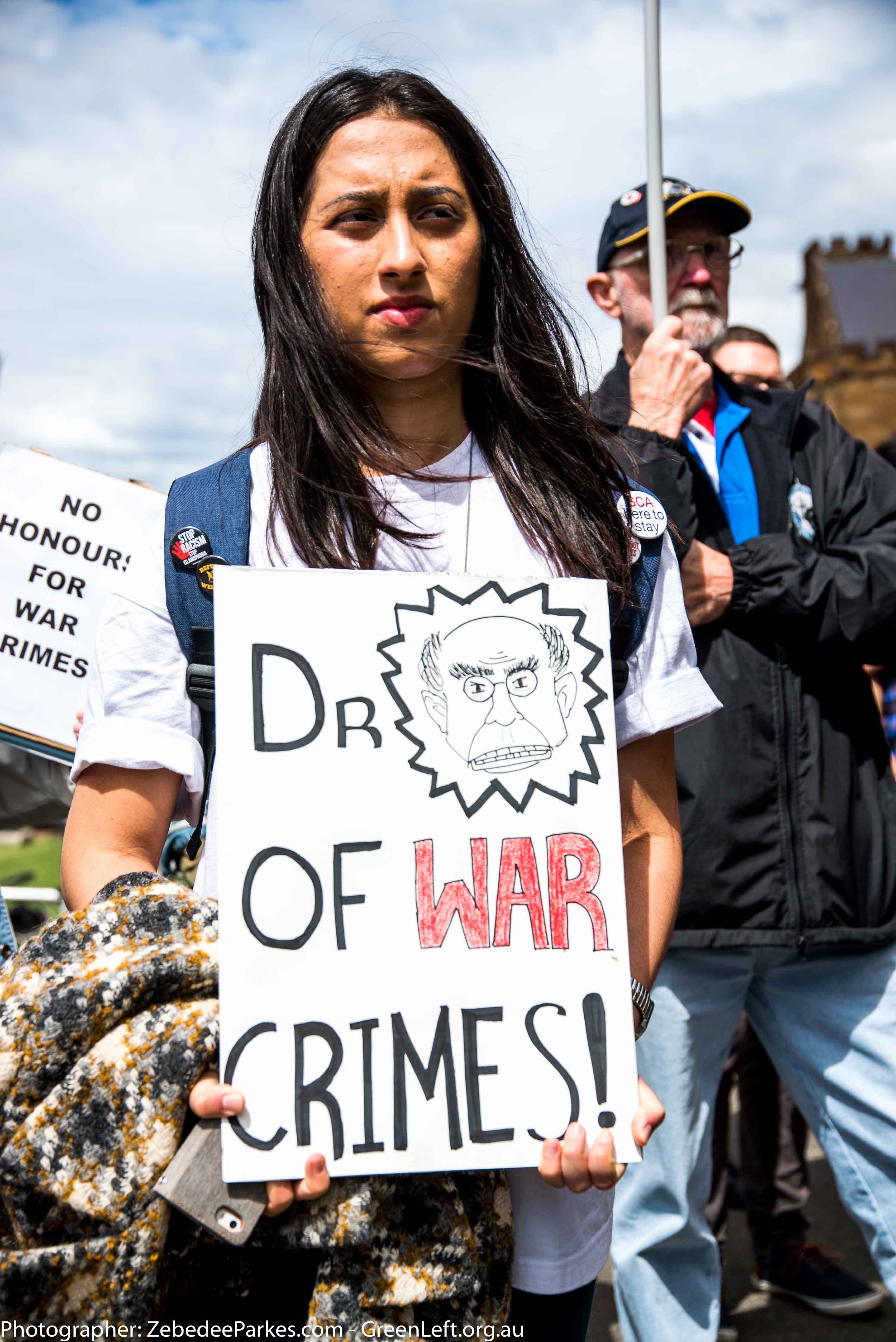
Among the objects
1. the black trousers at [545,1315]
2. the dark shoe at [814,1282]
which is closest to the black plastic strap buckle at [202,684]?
the black trousers at [545,1315]

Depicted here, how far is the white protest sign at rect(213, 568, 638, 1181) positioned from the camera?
1199mm

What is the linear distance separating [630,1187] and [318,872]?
1.57 metres

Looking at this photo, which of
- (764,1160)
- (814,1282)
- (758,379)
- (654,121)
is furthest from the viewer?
(758,379)

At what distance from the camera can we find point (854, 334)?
30.3 m

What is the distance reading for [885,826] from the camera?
243 centimetres

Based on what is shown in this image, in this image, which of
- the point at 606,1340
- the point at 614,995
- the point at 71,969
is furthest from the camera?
the point at 606,1340

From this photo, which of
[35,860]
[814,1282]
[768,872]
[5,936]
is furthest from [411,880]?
[35,860]

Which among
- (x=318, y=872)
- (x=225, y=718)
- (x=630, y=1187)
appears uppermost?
(x=225, y=718)

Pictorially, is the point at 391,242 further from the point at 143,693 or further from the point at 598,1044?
the point at 598,1044

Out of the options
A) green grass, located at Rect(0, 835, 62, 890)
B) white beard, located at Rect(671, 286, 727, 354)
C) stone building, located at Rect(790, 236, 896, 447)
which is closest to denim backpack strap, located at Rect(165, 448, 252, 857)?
white beard, located at Rect(671, 286, 727, 354)

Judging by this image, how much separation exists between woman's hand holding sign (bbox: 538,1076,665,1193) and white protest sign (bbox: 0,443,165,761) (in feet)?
5.04

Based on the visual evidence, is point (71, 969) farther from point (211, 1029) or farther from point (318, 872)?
point (318, 872)

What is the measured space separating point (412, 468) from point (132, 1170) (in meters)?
0.86

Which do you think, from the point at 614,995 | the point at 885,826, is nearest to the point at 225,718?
the point at 614,995
